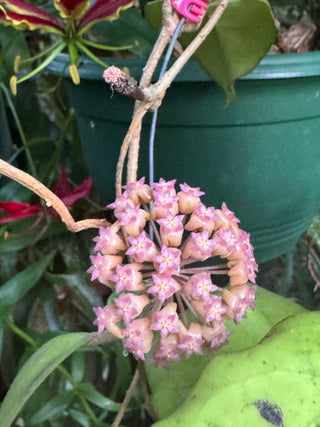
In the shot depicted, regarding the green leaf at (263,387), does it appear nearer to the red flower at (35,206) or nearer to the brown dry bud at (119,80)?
the brown dry bud at (119,80)

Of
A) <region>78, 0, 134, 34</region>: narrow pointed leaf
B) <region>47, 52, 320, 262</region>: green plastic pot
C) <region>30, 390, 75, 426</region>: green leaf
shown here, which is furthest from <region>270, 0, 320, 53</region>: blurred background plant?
<region>30, 390, 75, 426</region>: green leaf

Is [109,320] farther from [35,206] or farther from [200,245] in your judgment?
[35,206]

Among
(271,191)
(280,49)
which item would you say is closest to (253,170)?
(271,191)

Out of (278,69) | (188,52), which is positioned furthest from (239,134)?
(188,52)

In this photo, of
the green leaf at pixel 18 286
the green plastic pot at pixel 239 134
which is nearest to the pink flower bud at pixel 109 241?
the green plastic pot at pixel 239 134

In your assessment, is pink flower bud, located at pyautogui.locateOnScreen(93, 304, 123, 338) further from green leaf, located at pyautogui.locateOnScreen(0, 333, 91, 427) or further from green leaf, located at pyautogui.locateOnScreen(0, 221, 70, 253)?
green leaf, located at pyautogui.locateOnScreen(0, 221, 70, 253)

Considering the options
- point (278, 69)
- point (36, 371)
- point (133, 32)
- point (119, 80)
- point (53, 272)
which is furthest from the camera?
point (53, 272)

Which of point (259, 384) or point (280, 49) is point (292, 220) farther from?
point (259, 384)
